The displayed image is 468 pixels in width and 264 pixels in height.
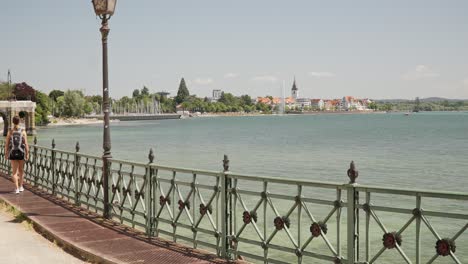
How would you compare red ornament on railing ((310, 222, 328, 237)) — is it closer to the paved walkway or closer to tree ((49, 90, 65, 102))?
the paved walkway

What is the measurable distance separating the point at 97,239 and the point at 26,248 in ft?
3.79

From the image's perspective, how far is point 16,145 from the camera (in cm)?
1264

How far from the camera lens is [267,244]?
6516 mm

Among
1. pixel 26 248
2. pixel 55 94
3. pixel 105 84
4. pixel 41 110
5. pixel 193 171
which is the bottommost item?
pixel 26 248

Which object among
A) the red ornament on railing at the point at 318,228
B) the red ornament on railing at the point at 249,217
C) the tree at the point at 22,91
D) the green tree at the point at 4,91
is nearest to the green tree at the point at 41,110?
the tree at the point at 22,91

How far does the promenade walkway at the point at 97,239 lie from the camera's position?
6867 mm

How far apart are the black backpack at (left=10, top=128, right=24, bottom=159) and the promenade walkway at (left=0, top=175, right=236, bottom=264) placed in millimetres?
1811

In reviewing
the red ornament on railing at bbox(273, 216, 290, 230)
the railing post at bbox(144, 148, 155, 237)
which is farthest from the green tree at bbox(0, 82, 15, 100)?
the red ornament on railing at bbox(273, 216, 290, 230)

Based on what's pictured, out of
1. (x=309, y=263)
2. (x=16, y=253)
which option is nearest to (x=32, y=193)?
(x=16, y=253)

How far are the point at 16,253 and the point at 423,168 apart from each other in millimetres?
36942

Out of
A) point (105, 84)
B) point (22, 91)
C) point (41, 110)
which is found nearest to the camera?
point (105, 84)

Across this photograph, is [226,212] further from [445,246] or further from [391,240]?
[445,246]

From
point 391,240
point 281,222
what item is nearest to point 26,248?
point 281,222

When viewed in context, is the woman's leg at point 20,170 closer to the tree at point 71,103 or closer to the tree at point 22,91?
the tree at point 22,91
